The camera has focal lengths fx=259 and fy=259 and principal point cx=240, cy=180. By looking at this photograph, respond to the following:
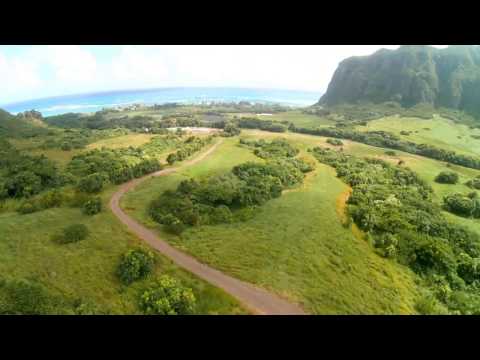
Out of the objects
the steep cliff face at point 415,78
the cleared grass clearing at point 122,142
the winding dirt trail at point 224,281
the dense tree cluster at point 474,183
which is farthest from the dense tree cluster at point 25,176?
the steep cliff face at point 415,78

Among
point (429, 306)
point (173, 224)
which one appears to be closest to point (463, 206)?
point (429, 306)

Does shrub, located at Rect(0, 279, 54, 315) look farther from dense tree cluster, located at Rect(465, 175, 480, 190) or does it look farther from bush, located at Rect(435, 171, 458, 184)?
dense tree cluster, located at Rect(465, 175, 480, 190)

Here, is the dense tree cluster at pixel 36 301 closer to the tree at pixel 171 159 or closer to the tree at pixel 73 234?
the tree at pixel 73 234

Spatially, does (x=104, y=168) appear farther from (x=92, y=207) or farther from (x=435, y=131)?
(x=435, y=131)
